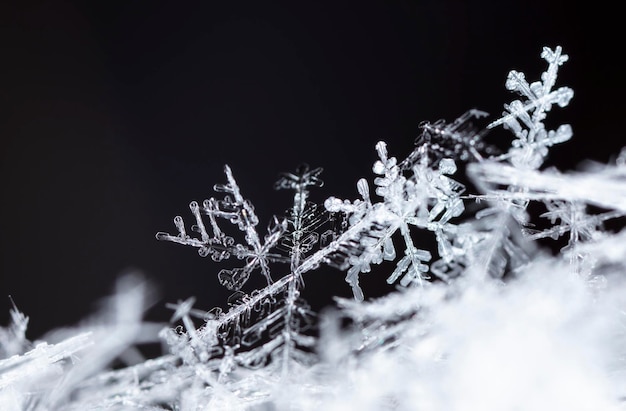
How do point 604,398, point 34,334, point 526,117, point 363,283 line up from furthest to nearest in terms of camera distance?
point 34,334
point 363,283
point 526,117
point 604,398

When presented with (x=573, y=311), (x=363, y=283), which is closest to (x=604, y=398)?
(x=573, y=311)

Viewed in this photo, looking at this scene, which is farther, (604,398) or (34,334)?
(34,334)

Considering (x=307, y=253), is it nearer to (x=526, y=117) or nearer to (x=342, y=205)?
(x=342, y=205)

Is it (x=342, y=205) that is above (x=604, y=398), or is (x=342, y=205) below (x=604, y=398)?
above

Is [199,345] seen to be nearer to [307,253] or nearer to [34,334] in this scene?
[307,253]

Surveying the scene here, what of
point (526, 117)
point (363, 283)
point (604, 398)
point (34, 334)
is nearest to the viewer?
point (604, 398)

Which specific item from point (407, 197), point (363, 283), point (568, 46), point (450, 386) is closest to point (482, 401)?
point (450, 386)
